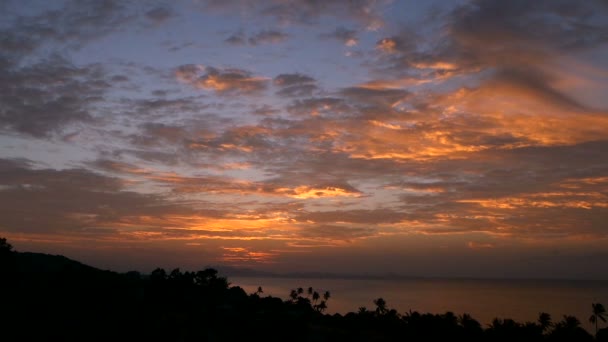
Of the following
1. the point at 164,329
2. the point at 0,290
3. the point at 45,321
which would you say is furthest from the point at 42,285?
the point at 164,329

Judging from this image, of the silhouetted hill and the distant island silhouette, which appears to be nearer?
the distant island silhouette

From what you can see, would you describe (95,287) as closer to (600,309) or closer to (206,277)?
(206,277)

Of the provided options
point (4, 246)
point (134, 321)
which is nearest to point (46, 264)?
point (4, 246)

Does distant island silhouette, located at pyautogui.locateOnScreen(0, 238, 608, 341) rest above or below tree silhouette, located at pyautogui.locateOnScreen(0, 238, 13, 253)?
below

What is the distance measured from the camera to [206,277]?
362 feet

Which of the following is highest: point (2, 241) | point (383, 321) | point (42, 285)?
point (2, 241)

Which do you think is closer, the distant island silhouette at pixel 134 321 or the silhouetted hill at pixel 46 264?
the distant island silhouette at pixel 134 321

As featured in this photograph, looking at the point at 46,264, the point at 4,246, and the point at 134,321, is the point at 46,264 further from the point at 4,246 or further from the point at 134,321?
the point at 134,321

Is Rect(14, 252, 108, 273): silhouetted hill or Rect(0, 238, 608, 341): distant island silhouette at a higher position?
Rect(14, 252, 108, 273): silhouetted hill

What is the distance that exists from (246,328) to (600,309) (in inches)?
3383

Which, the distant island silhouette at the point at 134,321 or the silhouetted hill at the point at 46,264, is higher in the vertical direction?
the silhouetted hill at the point at 46,264

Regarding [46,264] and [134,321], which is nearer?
[134,321]

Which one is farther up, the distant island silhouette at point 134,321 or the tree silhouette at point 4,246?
the tree silhouette at point 4,246

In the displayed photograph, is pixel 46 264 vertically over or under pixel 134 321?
over
